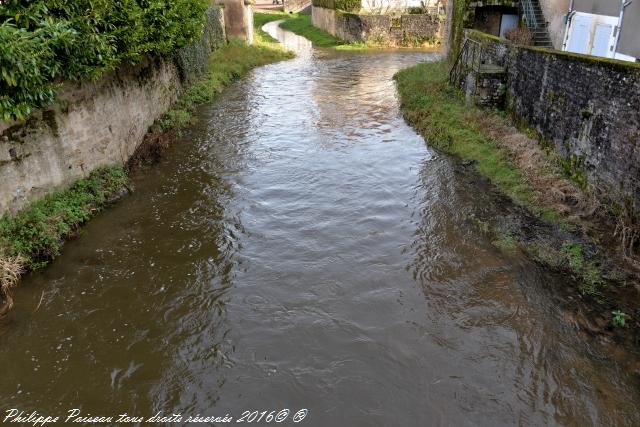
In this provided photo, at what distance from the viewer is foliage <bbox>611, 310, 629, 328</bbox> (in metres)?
7.22

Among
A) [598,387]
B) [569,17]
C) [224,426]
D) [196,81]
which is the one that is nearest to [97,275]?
[224,426]

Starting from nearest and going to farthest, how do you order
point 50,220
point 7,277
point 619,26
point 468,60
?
point 7,277
point 50,220
point 619,26
point 468,60

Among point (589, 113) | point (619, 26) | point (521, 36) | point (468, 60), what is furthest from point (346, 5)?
point (589, 113)

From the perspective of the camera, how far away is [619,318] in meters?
7.29

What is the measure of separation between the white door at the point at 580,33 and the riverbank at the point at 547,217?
4.50m

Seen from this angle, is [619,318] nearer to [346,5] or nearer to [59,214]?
[59,214]

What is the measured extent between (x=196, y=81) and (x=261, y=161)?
9082mm

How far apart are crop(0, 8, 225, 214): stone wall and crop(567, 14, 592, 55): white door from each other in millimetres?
14266

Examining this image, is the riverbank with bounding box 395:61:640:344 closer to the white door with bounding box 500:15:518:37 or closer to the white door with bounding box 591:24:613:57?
the white door with bounding box 591:24:613:57

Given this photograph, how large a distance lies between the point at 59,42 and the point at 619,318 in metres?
10.1

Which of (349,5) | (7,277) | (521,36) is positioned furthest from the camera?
(349,5)

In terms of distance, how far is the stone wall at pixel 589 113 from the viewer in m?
8.98

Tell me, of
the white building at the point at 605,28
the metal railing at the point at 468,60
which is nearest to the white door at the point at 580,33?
the white building at the point at 605,28

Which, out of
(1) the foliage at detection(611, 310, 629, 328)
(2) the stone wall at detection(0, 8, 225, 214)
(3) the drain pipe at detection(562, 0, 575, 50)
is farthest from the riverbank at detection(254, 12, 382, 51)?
(1) the foliage at detection(611, 310, 629, 328)
